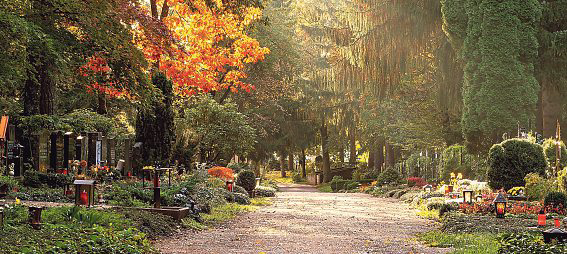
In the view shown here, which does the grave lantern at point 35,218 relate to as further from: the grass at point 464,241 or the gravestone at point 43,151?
the gravestone at point 43,151

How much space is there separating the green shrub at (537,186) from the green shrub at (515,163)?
1.31m

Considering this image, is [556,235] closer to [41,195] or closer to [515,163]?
[41,195]

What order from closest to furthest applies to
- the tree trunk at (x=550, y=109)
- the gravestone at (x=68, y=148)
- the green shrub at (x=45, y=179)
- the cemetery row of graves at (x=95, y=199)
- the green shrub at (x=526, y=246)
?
the green shrub at (x=526, y=246) < the cemetery row of graves at (x=95, y=199) < the green shrub at (x=45, y=179) < the gravestone at (x=68, y=148) < the tree trunk at (x=550, y=109)

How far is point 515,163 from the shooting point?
20.1 m

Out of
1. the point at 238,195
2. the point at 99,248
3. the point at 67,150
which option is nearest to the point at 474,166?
the point at 238,195

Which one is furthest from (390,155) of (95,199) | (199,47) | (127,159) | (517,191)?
(95,199)

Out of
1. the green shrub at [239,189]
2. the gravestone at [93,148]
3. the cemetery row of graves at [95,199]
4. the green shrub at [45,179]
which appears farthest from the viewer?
the green shrub at [239,189]

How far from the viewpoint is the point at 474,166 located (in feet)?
94.2

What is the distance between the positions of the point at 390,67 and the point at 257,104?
11.8 metres

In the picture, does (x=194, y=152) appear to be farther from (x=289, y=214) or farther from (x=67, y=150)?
(x=289, y=214)

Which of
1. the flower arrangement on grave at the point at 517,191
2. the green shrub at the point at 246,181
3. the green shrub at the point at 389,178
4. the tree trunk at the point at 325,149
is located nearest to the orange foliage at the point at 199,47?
the green shrub at the point at 246,181

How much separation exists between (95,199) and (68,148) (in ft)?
19.1

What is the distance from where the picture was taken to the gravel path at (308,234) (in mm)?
11023

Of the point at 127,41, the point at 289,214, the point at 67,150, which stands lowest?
the point at 289,214
